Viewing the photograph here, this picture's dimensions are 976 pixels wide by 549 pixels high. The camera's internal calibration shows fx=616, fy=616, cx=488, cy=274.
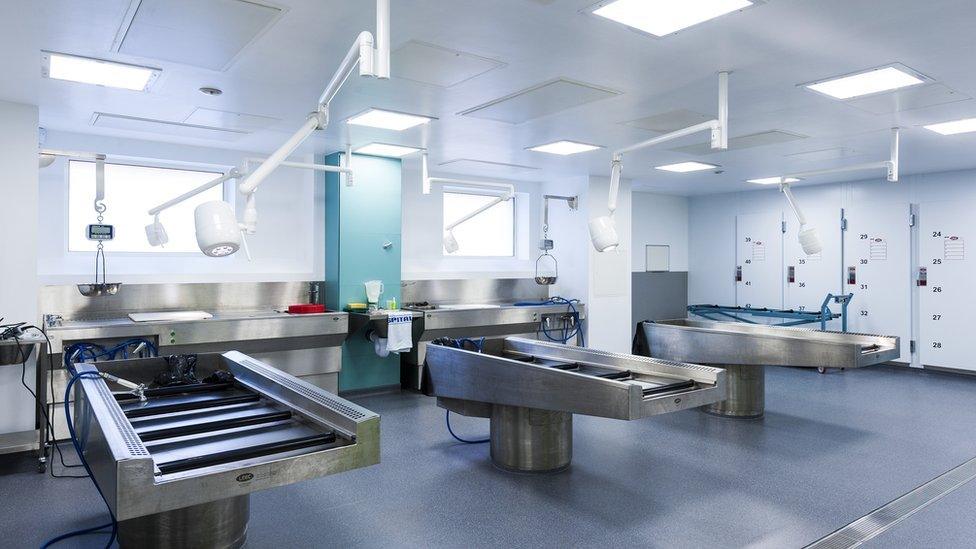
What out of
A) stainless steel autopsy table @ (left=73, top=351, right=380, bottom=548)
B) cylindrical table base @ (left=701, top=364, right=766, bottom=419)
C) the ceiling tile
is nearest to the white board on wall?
cylindrical table base @ (left=701, top=364, right=766, bottom=419)

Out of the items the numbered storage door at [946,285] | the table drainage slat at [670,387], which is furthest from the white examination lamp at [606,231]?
the numbered storage door at [946,285]

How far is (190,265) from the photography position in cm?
532

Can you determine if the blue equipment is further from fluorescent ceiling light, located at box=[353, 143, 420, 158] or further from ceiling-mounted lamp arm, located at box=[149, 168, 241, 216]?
ceiling-mounted lamp arm, located at box=[149, 168, 241, 216]

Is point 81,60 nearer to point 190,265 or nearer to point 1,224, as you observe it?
point 1,224

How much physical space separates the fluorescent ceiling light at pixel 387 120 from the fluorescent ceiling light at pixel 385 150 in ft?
2.26

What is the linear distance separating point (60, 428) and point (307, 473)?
3.51 meters

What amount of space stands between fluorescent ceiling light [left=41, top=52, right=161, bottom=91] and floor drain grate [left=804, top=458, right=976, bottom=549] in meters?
4.04

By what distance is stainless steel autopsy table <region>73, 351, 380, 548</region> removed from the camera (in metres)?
1.61

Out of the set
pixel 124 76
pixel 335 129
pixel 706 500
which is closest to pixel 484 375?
pixel 706 500

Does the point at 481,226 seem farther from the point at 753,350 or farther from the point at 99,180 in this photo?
the point at 99,180

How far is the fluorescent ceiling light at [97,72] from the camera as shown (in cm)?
312

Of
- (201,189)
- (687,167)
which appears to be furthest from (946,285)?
(201,189)

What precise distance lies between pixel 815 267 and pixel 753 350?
12.1 feet

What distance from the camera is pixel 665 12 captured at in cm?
252
